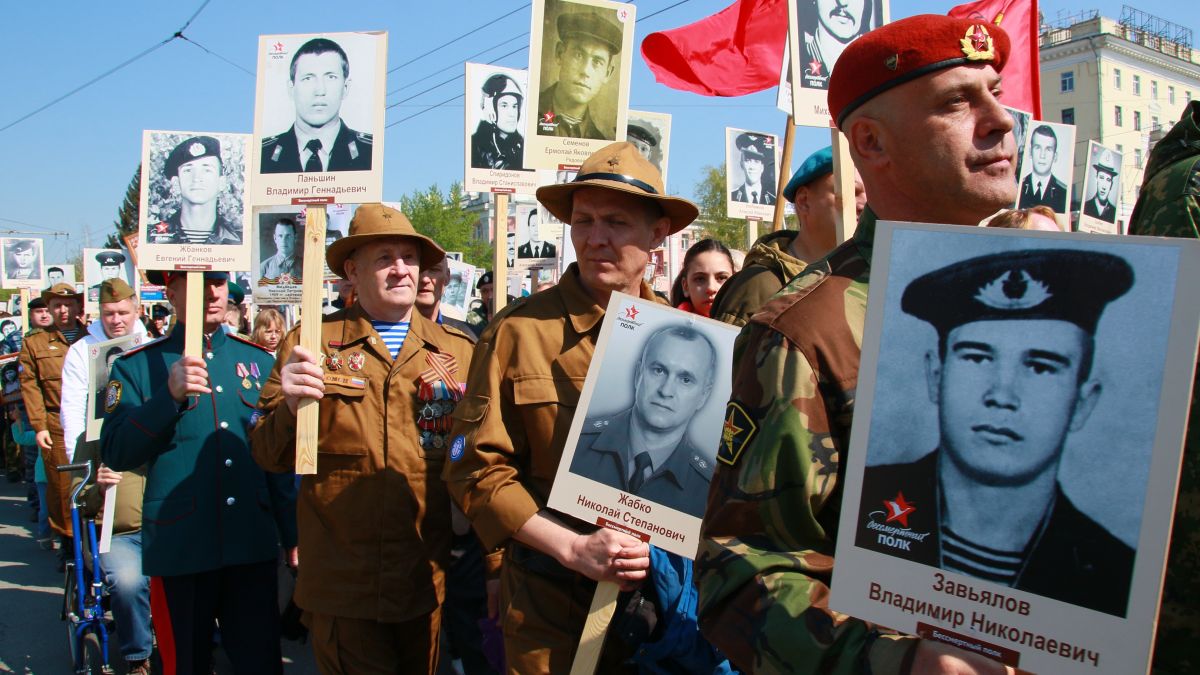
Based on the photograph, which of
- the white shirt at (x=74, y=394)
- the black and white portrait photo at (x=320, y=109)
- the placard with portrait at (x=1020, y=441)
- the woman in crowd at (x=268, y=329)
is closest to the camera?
the placard with portrait at (x=1020, y=441)

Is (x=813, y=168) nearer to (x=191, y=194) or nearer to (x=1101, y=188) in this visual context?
(x=191, y=194)

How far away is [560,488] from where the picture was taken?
2514mm

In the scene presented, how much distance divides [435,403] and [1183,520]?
270 cm

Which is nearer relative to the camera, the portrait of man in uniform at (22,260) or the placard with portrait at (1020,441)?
the placard with portrait at (1020,441)

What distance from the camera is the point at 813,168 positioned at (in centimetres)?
364

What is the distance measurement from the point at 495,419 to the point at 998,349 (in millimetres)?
1881

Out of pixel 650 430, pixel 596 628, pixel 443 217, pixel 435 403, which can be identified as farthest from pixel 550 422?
pixel 443 217

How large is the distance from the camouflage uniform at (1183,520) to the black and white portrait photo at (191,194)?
370 centimetres

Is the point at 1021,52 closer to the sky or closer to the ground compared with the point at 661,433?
closer to the sky

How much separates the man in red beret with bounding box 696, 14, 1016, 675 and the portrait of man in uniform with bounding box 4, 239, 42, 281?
17.5 metres

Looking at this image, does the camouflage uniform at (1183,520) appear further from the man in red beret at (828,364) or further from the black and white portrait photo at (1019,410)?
the black and white portrait photo at (1019,410)

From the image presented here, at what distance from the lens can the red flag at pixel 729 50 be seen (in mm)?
6535

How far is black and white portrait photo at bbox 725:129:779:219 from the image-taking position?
26.8 feet

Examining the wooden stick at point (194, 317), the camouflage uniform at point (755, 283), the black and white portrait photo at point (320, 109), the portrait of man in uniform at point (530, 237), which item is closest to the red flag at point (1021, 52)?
the camouflage uniform at point (755, 283)
